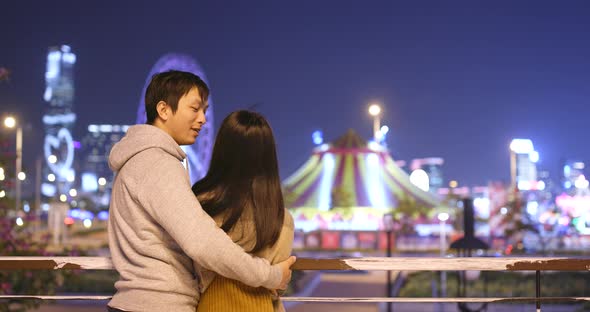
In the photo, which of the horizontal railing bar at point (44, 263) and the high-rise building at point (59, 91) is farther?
the high-rise building at point (59, 91)

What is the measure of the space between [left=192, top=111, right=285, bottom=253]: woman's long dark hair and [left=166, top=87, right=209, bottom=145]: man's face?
0.11 metres

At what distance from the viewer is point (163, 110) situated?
242 cm

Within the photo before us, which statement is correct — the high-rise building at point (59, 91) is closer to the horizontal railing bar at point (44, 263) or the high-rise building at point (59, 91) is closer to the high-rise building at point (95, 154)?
the high-rise building at point (95, 154)

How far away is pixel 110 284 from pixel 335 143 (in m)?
19.0

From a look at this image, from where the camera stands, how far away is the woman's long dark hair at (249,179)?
2.32m

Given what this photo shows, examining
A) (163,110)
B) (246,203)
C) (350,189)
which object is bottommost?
(246,203)

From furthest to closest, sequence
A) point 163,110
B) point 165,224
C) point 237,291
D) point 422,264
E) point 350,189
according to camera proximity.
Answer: point 350,189, point 422,264, point 163,110, point 237,291, point 165,224

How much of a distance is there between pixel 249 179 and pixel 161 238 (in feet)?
1.03

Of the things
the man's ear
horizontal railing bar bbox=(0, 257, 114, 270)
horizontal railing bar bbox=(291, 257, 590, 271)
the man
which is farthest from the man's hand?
horizontal railing bar bbox=(0, 257, 114, 270)

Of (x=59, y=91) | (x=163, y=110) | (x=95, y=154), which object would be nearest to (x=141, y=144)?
(x=163, y=110)

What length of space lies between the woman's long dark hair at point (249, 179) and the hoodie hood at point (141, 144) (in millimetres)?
150

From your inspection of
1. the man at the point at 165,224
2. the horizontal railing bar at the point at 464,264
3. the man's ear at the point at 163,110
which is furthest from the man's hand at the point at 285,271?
the man's ear at the point at 163,110

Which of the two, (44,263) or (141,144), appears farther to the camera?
(44,263)

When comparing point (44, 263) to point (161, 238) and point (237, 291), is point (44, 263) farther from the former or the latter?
point (237, 291)
